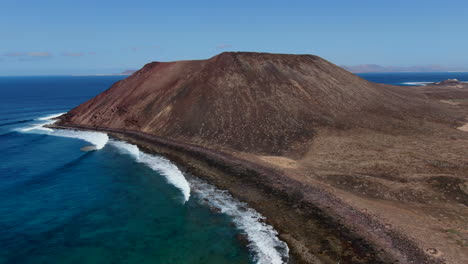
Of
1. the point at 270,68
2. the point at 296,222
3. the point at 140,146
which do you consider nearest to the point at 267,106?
the point at 270,68

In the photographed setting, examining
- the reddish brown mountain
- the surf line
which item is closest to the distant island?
the reddish brown mountain

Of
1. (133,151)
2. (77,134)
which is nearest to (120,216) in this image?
(133,151)

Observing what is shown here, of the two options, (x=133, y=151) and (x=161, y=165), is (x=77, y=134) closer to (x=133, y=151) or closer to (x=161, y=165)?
(x=133, y=151)

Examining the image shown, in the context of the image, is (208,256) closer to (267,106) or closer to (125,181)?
(125,181)

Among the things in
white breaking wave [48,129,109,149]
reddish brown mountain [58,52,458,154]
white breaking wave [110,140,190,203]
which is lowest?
white breaking wave [110,140,190,203]

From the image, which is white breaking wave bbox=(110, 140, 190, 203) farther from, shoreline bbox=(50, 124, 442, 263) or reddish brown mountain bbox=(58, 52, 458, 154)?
reddish brown mountain bbox=(58, 52, 458, 154)

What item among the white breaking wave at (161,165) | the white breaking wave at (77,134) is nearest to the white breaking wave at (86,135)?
the white breaking wave at (77,134)

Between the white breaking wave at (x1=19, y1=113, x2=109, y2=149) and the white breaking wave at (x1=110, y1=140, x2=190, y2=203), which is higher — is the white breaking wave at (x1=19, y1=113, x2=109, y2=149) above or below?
above
